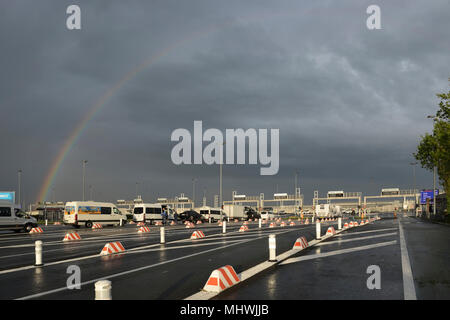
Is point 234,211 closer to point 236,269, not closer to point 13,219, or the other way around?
point 13,219

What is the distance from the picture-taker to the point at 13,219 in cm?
2947

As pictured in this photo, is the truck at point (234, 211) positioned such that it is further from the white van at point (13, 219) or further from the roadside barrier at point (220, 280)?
the roadside barrier at point (220, 280)

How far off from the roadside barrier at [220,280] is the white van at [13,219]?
25.9 m

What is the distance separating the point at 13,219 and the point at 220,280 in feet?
87.1

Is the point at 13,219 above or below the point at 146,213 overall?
above

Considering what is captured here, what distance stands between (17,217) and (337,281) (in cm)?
2754

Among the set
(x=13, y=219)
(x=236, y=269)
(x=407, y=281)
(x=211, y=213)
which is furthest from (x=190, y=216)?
(x=407, y=281)

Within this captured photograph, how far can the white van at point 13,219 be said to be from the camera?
28.9 m

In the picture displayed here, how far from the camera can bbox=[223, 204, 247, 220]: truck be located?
191 ft
